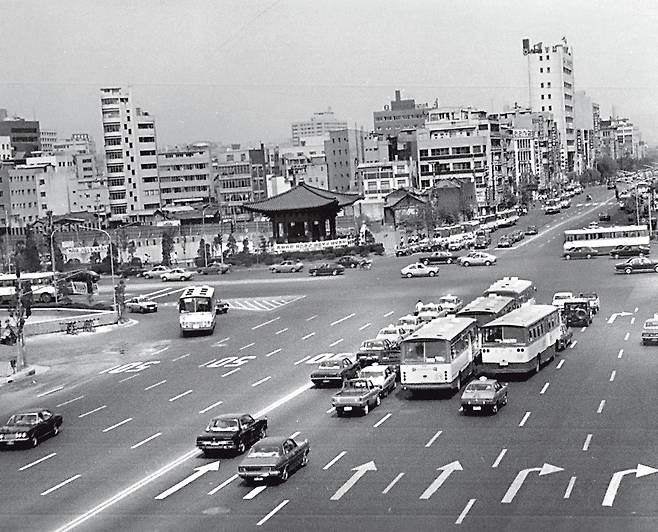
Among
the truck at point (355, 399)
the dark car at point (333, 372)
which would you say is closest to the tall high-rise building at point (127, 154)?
the dark car at point (333, 372)

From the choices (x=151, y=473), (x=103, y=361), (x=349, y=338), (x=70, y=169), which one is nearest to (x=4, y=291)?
(x=103, y=361)

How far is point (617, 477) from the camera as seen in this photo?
2828 centimetres

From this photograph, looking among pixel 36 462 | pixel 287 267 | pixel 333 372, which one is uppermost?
pixel 287 267

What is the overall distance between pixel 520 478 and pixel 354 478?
4.31 metres

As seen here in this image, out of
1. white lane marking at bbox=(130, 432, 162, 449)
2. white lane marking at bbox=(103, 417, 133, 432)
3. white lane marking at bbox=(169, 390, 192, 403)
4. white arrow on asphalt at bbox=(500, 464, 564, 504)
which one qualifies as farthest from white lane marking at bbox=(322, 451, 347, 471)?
white lane marking at bbox=(169, 390, 192, 403)

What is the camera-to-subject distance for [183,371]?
50.0 meters

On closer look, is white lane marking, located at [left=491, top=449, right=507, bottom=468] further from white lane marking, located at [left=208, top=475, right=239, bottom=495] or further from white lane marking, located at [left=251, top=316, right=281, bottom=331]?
white lane marking, located at [left=251, top=316, right=281, bottom=331]

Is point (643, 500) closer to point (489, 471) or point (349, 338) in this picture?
point (489, 471)

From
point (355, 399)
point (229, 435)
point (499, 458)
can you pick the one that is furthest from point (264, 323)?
point (499, 458)

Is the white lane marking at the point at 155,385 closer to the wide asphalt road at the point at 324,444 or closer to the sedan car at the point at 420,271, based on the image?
the wide asphalt road at the point at 324,444

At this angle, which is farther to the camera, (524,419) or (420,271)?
(420,271)

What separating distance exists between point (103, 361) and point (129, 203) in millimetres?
104027

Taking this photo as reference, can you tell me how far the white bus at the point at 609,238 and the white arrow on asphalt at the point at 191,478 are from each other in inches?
2528

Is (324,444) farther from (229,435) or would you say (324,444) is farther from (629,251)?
(629,251)
